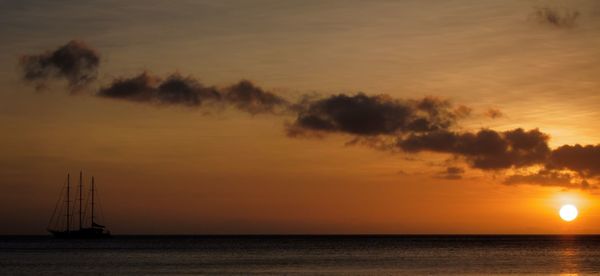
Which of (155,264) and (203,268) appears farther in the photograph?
(155,264)

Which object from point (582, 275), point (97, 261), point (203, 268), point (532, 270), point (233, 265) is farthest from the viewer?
point (97, 261)

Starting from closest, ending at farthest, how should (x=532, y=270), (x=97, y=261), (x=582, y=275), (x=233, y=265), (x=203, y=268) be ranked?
1. (x=582, y=275)
2. (x=532, y=270)
3. (x=203, y=268)
4. (x=233, y=265)
5. (x=97, y=261)

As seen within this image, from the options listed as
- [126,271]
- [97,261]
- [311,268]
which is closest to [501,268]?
[311,268]

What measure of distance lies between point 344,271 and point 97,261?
156 feet

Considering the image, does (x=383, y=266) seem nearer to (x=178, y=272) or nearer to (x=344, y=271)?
(x=344, y=271)

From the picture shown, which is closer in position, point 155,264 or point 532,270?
point 532,270

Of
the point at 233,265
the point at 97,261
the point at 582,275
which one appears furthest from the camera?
the point at 97,261

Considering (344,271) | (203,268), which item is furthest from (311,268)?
(203,268)

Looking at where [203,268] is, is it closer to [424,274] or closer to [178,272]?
[178,272]

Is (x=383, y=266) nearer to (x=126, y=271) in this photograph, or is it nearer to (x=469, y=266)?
(x=469, y=266)

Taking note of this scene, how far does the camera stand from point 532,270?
109m

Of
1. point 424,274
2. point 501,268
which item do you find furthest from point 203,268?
point 501,268

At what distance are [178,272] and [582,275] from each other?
50052mm

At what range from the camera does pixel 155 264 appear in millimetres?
131625
